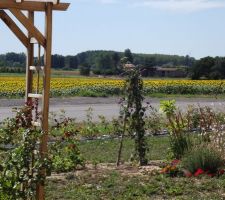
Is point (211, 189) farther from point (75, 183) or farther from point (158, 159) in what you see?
point (158, 159)

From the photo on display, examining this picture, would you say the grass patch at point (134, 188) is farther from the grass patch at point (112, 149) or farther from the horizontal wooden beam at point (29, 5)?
the horizontal wooden beam at point (29, 5)

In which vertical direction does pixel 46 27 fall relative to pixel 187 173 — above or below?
above

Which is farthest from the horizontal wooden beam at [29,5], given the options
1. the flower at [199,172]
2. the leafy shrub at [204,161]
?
the leafy shrub at [204,161]

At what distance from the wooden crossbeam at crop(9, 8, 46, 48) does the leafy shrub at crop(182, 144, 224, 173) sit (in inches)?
161

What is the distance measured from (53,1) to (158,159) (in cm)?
636

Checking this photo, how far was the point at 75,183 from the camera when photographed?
29.1 ft

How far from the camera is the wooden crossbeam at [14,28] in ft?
21.5

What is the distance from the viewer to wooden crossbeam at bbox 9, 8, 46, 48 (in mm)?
6209

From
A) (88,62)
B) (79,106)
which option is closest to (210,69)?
(79,106)

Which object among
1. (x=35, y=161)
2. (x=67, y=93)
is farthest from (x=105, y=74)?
(x=35, y=161)

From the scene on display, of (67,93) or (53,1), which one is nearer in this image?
(53,1)

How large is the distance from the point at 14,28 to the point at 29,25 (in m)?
0.45

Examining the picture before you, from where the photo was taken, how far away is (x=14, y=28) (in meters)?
6.67

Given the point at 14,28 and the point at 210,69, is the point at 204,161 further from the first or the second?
the point at 210,69
